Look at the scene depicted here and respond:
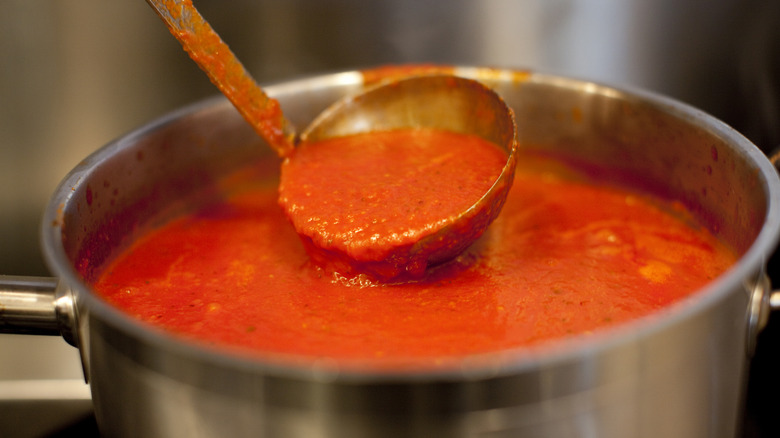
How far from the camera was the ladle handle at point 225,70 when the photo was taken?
1.09m

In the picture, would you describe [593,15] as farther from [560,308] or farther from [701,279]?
[560,308]

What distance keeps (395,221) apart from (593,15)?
752 mm

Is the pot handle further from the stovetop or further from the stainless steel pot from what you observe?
the stovetop

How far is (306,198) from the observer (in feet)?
3.72

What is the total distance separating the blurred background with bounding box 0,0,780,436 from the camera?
4.73 feet

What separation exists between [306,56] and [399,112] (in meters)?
0.32

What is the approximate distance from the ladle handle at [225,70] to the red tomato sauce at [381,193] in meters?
0.05

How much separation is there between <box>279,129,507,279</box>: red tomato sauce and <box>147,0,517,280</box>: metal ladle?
2 cm

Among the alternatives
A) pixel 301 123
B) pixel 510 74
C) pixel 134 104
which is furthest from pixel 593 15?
pixel 134 104

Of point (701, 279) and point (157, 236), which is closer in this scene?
point (701, 279)

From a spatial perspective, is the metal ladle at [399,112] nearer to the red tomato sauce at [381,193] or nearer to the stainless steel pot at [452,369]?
the red tomato sauce at [381,193]

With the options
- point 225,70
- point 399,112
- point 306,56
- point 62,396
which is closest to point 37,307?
point 225,70

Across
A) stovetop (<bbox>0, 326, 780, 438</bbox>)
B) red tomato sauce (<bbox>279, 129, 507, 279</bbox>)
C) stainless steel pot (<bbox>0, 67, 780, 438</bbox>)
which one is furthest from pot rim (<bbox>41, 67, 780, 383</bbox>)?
stovetop (<bbox>0, 326, 780, 438</bbox>)

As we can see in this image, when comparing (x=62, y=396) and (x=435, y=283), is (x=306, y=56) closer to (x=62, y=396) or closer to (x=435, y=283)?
(x=435, y=283)
